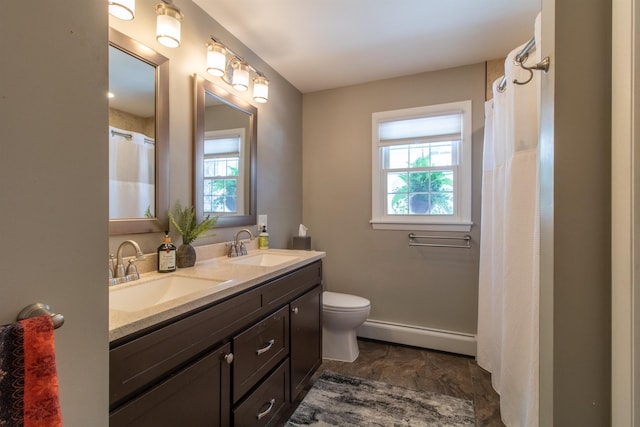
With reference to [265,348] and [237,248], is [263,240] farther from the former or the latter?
[265,348]

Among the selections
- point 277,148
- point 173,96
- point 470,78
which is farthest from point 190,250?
point 470,78

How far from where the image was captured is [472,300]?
2.43 metres

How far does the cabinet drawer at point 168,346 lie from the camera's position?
A: 0.77m

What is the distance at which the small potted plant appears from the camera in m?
1.50

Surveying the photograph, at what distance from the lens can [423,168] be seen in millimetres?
2609

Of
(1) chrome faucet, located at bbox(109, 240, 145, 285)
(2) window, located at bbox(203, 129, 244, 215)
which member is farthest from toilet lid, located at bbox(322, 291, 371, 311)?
(1) chrome faucet, located at bbox(109, 240, 145, 285)

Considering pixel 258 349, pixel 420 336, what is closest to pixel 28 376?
pixel 258 349

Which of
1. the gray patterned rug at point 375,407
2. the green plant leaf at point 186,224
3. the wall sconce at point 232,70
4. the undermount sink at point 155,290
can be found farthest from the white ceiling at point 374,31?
the gray patterned rug at point 375,407

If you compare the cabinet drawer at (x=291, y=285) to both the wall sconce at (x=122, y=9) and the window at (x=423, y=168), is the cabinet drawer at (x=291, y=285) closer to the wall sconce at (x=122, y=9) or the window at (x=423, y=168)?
the window at (x=423, y=168)

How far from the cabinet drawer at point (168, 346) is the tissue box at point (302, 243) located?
4.36 feet

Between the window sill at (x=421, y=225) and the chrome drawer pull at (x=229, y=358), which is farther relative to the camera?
the window sill at (x=421, y=225)

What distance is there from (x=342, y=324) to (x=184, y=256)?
135 centimetres

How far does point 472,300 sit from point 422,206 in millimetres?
879

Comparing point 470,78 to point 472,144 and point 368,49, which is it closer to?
point 472,144
